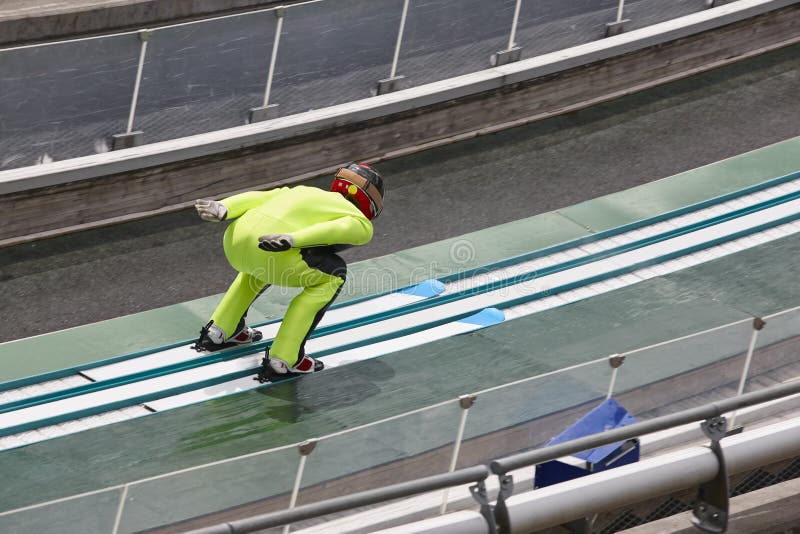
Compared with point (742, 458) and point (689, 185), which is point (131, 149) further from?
point (742, 458)

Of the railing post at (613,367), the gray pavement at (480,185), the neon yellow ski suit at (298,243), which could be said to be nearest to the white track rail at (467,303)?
the neon yellow ski suit at (298,243)

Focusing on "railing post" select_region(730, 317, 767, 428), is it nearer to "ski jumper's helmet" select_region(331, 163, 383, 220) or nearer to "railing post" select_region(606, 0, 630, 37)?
"ski jumper's helmet" select_region(331, 163, 383, 220)

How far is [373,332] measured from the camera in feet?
34.7

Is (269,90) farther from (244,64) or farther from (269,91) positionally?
(244,64)

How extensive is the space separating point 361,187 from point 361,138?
340 cm

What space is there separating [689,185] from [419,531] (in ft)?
22.9

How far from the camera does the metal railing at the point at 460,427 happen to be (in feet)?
22.0

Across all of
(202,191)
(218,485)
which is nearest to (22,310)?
(202,191)

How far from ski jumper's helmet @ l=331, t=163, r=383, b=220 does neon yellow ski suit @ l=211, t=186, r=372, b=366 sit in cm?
6

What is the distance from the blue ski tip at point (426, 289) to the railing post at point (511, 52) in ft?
9.68

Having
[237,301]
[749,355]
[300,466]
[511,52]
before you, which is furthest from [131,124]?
[749,355]

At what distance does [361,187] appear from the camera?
9.45 meters

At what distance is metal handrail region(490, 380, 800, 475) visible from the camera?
21.6 ft

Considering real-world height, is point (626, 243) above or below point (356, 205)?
above
